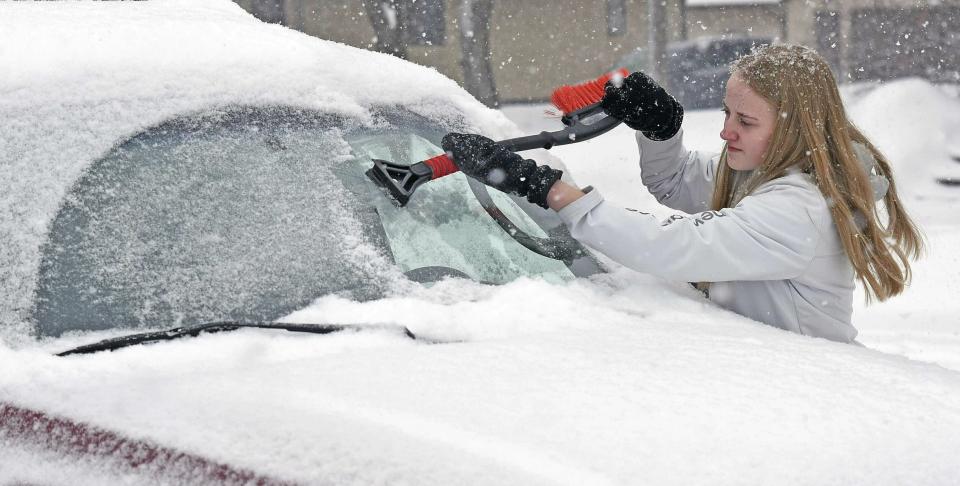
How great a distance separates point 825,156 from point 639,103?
0.52m

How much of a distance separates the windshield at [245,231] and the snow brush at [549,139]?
0.04m

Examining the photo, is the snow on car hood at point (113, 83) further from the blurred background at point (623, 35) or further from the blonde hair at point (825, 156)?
the blurred background at point (623, 35)

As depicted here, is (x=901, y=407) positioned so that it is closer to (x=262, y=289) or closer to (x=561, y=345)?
(x=561, y=345)

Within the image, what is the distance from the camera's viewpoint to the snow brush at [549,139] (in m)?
1.99

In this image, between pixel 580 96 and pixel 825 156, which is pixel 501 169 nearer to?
pixel 580 96

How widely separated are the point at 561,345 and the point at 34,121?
1.01 metres

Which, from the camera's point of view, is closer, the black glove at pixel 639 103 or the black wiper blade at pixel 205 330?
the black wiper blade at pixel 205 330

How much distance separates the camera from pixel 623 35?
76.6 feet

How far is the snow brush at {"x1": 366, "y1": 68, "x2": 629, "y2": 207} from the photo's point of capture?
1.99 m

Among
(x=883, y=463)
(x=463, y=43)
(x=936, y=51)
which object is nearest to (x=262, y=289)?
(x=883, y=463)

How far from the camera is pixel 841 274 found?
213 cm

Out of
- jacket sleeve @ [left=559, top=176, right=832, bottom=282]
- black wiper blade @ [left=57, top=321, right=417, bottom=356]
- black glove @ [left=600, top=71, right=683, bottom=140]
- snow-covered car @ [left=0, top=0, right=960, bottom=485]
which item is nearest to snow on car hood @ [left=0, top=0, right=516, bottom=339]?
snow-covered car @ [left=0, top=0, right=960, bottom=485]

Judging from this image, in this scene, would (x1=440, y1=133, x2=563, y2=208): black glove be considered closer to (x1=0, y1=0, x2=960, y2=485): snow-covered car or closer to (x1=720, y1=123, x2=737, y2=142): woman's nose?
(x1=0, y1=0, x2=960, y2=485): snow-covered car

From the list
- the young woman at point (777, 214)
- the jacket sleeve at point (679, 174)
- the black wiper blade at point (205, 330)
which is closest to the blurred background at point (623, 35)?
the jacket sleeve at point (679, 174)
